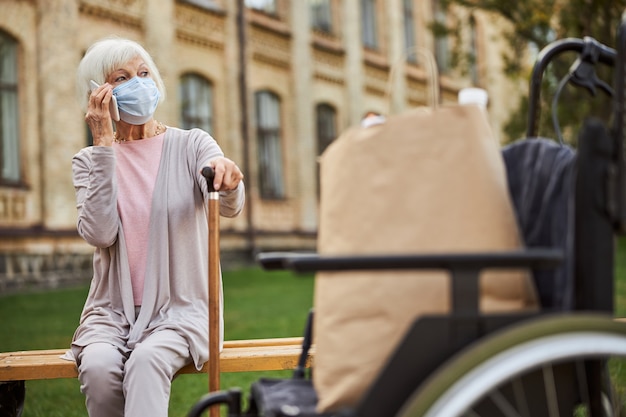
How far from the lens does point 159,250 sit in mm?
3229

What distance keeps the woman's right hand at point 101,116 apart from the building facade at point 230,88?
8609 mm

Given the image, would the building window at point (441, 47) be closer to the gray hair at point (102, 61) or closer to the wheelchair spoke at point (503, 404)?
the gray hair at point (102, 61)

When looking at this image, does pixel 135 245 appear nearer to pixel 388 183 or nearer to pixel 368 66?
pixel 388 183

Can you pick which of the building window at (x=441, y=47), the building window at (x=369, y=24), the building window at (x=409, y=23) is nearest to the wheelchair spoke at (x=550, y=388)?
the building window at (x=369, y=24)

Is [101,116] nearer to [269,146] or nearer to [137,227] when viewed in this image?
[137,227]

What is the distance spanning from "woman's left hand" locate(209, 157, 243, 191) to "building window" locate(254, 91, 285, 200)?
60.7ft

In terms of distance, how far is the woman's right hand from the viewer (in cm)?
316

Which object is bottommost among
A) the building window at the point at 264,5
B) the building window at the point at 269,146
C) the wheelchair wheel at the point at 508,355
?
the wheelchair wheel at the point at 508,355

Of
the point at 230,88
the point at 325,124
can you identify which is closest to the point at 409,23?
the point at 325,124

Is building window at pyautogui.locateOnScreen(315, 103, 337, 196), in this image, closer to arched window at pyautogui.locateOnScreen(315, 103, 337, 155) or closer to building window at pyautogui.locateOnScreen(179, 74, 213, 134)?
arched window at pyautogui.locateOnScreen(315, 103, 337, 155)

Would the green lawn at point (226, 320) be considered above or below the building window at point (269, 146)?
below

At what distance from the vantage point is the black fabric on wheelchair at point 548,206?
2.09 metres

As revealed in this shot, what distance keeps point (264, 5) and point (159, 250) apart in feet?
63.5

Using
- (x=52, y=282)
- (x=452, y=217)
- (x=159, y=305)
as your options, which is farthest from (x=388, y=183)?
(x=52, y=282)
